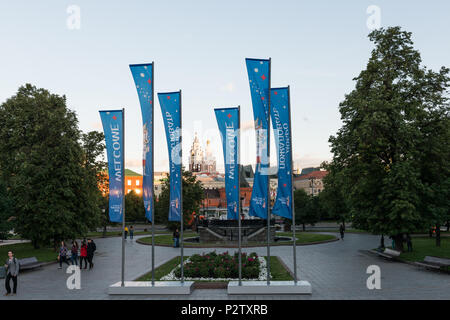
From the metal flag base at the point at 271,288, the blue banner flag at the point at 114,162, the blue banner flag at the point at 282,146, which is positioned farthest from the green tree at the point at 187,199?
the blue banner flag at the point at 282,146

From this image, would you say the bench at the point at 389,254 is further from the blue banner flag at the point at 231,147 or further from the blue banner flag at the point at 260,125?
the blue banner flag at the point at 231,147

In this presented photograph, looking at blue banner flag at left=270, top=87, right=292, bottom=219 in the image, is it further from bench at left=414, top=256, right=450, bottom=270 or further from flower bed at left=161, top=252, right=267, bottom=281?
bench at left=414, top=256, right=450, bottom=270

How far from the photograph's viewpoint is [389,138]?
29.0 meters

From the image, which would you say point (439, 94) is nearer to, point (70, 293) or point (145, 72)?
point (145, 72)

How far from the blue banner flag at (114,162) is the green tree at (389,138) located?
17.2m

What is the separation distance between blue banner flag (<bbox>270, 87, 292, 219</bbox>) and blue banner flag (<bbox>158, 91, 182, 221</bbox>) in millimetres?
3831

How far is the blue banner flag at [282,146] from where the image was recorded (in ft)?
52.7

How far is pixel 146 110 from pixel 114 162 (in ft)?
8.05

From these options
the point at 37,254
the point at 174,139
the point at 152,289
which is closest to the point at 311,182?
the point at 37,254

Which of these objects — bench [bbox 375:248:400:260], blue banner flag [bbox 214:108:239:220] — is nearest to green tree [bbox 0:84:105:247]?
blue banner flag [bbox 214:108:239:220]

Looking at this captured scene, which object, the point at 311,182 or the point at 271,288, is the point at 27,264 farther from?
the point at 311,182

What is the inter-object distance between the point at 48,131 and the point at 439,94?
31591 mm

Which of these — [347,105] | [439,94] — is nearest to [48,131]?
[347,105]

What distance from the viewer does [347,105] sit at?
1217 inches
